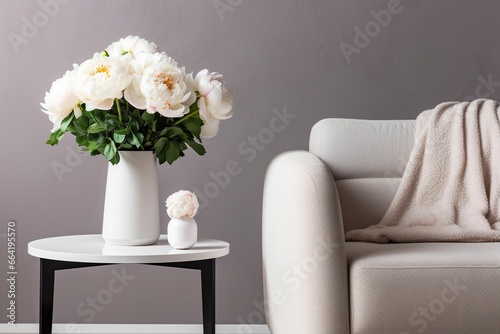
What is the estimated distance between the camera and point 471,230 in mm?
1910

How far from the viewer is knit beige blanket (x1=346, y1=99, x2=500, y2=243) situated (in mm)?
2016

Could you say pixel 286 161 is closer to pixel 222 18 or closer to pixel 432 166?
pixel 432 166

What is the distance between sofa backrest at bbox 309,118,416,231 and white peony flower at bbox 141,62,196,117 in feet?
2.16

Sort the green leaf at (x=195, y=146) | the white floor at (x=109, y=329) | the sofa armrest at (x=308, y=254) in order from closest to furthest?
the sofa armrest at (x=308, y=254)
the green leaf at (x=195, y=146)
the white floor at (x=109, y=329)

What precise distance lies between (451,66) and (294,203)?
1.11 meters

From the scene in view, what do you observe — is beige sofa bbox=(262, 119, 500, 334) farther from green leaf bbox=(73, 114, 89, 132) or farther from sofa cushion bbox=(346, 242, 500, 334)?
green leaf bbox=(73, 114, 89, 132)

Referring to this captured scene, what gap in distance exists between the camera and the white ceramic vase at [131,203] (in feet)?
5.63

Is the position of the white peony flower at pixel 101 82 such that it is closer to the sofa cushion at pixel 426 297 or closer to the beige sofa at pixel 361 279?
the beige sofa at pixel 361 279

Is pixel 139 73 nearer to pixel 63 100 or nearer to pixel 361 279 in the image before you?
pixel 63 100

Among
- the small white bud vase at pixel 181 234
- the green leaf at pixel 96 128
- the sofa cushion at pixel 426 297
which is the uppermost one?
the green leaf at pixel 96 128

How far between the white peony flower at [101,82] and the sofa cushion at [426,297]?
69 centimetres

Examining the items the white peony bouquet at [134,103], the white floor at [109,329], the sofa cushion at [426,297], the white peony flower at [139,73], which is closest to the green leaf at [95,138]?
the white peony bouquet at [134,103]

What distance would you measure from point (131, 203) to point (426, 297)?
0.73 metres

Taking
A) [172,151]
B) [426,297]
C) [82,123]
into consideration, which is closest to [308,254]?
[426,297]
